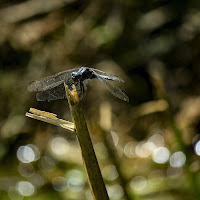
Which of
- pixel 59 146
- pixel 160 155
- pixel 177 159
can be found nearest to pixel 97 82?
pixel 59 146

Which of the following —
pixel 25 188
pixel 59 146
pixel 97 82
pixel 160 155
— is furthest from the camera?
pixel 97 82

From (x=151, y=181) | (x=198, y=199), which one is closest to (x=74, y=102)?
(x=198, y=199)

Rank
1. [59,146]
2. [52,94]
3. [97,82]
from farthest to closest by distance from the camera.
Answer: [97,82] < [59,146] < [52,94]

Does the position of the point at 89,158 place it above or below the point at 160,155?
below

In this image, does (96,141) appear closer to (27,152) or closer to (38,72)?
(27,152)

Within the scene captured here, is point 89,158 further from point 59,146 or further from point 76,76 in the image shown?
point 59,146

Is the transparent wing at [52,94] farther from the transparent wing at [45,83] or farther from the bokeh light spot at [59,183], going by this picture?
the bokeh light spot at [59,183]

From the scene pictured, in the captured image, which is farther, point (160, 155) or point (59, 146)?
Answer: point (59, 146)

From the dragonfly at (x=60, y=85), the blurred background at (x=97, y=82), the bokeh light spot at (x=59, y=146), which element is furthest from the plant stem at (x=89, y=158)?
the bokeh light spot at (x=59, y=146)

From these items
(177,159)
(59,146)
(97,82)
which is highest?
(97,82)
